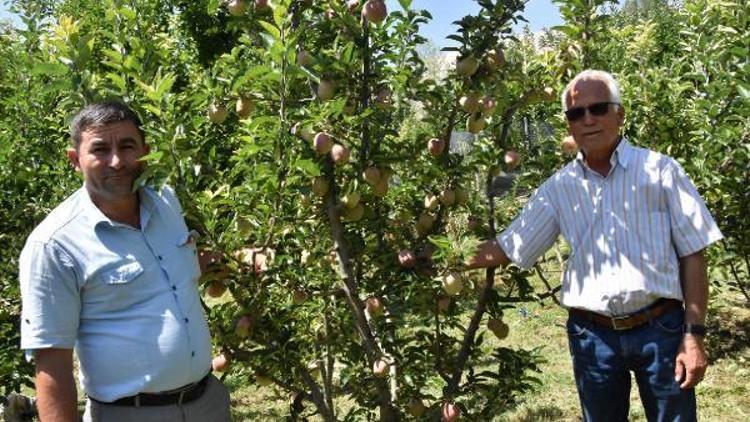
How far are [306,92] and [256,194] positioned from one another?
463mm

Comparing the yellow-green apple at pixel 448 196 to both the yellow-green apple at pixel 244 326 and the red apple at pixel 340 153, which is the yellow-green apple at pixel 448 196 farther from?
the yellow-green apple at pixel 244 326

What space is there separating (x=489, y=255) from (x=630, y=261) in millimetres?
461

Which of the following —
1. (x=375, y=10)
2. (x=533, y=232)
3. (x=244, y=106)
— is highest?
(x=375, y=10)

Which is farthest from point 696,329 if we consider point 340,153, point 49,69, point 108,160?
point 49,69

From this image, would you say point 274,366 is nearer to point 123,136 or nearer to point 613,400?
point 123,136

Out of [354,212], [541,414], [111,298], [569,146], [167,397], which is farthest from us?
[541,414]

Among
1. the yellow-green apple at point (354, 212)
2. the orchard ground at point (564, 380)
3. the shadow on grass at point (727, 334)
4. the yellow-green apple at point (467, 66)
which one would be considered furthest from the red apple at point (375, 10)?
the shadow on grass at point (727, 334)

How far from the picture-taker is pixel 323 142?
202 centimetres

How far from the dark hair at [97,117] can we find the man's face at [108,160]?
0.03 feet

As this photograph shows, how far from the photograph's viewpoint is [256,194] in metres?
2.12

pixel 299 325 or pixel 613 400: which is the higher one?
pixel 299 325

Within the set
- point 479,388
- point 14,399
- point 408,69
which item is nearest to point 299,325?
point 479,388

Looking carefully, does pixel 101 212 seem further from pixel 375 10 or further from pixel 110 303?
pixel 375 10

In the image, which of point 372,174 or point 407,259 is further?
point 407,259
